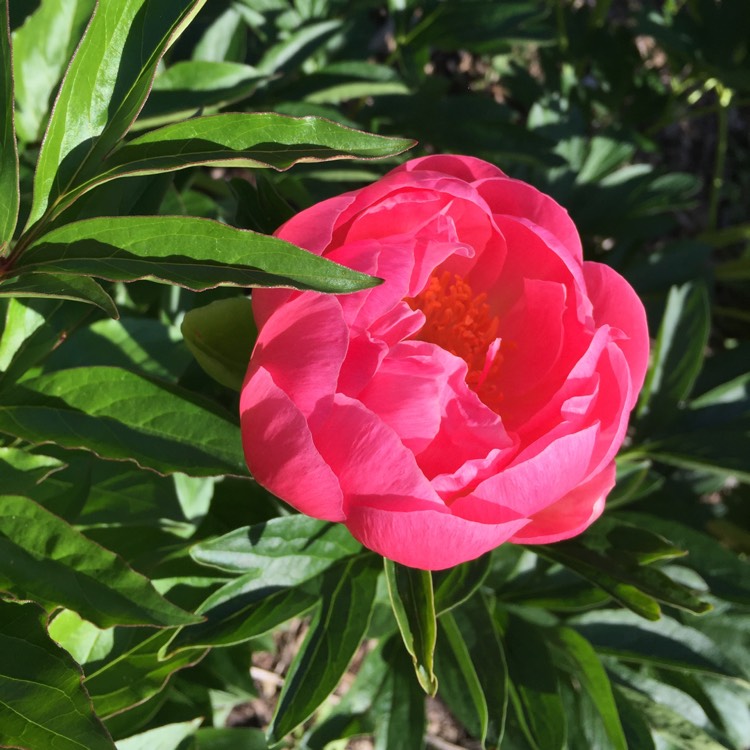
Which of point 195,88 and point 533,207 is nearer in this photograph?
point 533,207

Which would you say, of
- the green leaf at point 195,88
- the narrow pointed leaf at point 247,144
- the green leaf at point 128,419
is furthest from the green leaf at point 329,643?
the green leaf at point 195,88

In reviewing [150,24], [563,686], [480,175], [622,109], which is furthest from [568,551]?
[622,109]

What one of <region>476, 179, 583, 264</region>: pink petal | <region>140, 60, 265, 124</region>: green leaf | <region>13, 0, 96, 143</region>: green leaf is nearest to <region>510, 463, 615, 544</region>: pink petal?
<region>476, 179, 583, 264</region>: pink petal

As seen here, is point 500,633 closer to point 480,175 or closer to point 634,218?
point 480,175

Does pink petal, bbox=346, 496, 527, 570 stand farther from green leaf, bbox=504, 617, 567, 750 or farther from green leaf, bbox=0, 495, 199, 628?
green leaf, bbox=504, 617, 567, 750

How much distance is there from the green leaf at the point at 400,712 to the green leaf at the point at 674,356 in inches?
21.9

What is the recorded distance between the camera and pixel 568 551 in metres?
0.98

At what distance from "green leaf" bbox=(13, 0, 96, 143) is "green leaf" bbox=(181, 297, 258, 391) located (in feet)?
1.67

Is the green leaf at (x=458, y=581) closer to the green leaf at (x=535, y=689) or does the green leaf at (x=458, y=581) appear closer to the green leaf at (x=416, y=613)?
the green leaf at (x=416, y=613)

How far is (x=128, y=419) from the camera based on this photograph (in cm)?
80

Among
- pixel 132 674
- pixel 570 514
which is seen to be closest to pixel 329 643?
pixel 132 674

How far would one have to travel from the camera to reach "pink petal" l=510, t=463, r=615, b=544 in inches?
30.8

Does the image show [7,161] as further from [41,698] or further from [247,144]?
[41,698]

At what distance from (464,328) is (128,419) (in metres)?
0.39
